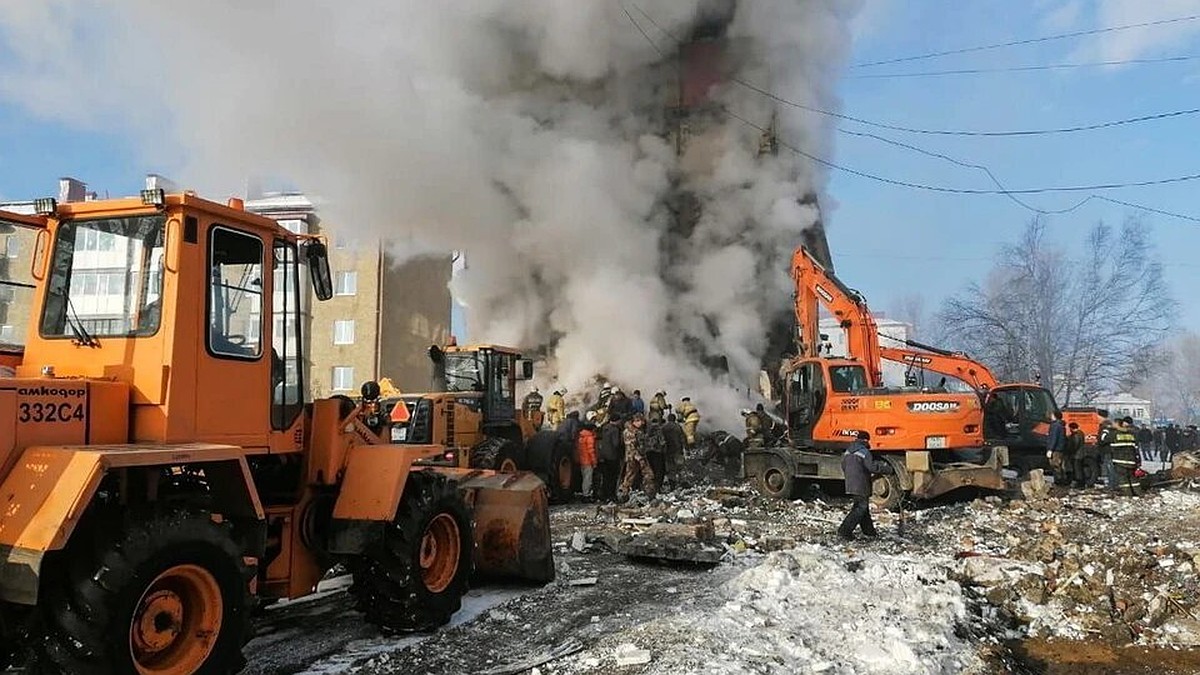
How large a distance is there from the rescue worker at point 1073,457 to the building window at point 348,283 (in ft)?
95.0

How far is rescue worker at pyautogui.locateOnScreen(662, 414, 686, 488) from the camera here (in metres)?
16.8

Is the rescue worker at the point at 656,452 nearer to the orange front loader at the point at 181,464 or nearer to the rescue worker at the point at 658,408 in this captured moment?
the rescue worker at the point at 658,408

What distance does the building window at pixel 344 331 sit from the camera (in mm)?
38562

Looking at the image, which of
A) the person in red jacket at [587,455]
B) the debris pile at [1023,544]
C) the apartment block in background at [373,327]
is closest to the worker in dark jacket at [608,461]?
the person in red jacket at [587,455]

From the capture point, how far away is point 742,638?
19.2 feet

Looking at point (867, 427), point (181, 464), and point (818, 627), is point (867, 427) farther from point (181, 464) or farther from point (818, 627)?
point (181, 464)

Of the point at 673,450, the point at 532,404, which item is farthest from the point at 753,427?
the point at 532,404

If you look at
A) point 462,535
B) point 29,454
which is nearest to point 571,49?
point 462,535

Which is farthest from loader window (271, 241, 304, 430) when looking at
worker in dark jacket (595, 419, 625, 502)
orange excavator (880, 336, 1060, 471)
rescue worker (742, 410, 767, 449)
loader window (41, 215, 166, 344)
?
orange excavator (880, 336, 1060, 471)

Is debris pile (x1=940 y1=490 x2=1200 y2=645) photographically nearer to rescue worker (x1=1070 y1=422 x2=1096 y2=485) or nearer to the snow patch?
the snow patch

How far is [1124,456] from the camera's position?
1664cm

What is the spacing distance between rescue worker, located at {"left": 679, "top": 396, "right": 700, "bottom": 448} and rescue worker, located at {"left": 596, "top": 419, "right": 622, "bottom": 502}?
451 centimetres

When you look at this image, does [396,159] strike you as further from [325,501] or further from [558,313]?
[325,501]

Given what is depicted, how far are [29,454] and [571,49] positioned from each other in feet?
63.7
